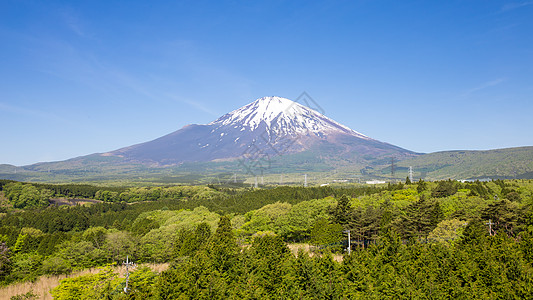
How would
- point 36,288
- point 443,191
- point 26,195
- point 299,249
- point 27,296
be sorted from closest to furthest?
point 27,296
point 299,249
point 36,288
point 443,191
point 26,195

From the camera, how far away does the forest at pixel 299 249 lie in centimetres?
2797

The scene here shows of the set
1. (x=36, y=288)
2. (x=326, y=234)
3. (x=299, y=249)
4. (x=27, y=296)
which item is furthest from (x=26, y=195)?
(x=299, y=249)

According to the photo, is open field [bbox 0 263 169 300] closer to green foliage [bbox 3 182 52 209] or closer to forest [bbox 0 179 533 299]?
forest [bbox 0 179 533 299]

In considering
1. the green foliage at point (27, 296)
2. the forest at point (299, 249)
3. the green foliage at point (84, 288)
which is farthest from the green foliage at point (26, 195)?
the green foliage at point (84, 288)

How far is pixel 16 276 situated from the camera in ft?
148

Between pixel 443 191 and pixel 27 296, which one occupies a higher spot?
pixel 443 191

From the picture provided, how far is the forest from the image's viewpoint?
2797 cm

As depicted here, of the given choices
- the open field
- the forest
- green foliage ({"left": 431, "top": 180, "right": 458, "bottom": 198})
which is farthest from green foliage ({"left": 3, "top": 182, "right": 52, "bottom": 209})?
green foliage ({"left": 431, "top": 180, "right": 458, "bottom": 198})

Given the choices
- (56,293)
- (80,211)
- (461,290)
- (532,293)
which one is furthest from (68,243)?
(532,293)

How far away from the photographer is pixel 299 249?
122 feet

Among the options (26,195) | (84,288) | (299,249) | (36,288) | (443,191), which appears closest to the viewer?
(84,288)

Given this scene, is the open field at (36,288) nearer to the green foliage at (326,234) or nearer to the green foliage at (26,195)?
the green foliage at (326,234)

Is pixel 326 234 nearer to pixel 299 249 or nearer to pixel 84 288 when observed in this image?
pixel 299 249

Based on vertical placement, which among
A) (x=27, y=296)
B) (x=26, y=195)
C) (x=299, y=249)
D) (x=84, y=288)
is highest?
(x=26, y=195)
